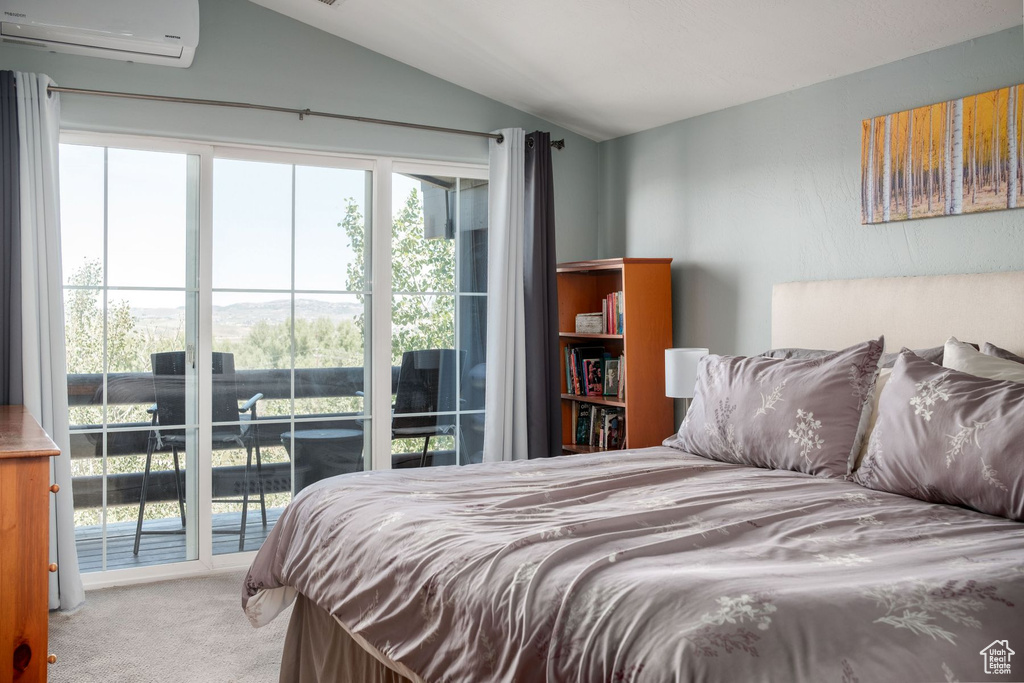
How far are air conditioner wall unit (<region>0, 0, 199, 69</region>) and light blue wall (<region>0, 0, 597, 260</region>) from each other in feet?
0.56

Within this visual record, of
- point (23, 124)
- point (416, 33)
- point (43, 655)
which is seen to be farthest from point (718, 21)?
point (43, 655)

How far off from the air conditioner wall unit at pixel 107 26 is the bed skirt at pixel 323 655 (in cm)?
244

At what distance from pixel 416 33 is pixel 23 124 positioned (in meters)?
1.77

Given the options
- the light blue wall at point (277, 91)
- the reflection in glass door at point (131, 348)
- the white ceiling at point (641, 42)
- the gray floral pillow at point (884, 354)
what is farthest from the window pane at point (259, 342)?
the gray floral pillow at point (884, 354)

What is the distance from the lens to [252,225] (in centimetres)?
401

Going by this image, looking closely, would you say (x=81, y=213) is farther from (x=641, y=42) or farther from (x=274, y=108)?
(x=641, y=42)

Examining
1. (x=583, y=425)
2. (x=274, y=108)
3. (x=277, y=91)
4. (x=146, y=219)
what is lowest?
(x=583, y=425)

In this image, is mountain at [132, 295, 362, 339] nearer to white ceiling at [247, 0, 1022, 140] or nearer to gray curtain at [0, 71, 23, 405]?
gray curtain at [0, 71, 23, 405]

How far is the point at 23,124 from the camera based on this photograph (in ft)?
11.0

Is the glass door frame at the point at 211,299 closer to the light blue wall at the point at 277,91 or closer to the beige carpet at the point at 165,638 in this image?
the light blue wall at the point at 277,91

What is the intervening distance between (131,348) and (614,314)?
7.92ft

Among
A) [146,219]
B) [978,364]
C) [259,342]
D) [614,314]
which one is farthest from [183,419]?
[978,364]

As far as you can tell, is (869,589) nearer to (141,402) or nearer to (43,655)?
(43,655)

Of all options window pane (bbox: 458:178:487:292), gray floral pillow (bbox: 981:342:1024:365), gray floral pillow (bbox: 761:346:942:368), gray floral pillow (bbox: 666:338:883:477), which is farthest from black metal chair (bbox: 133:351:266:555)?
gray floral pillow (bbox: 981:342:1024:365)
